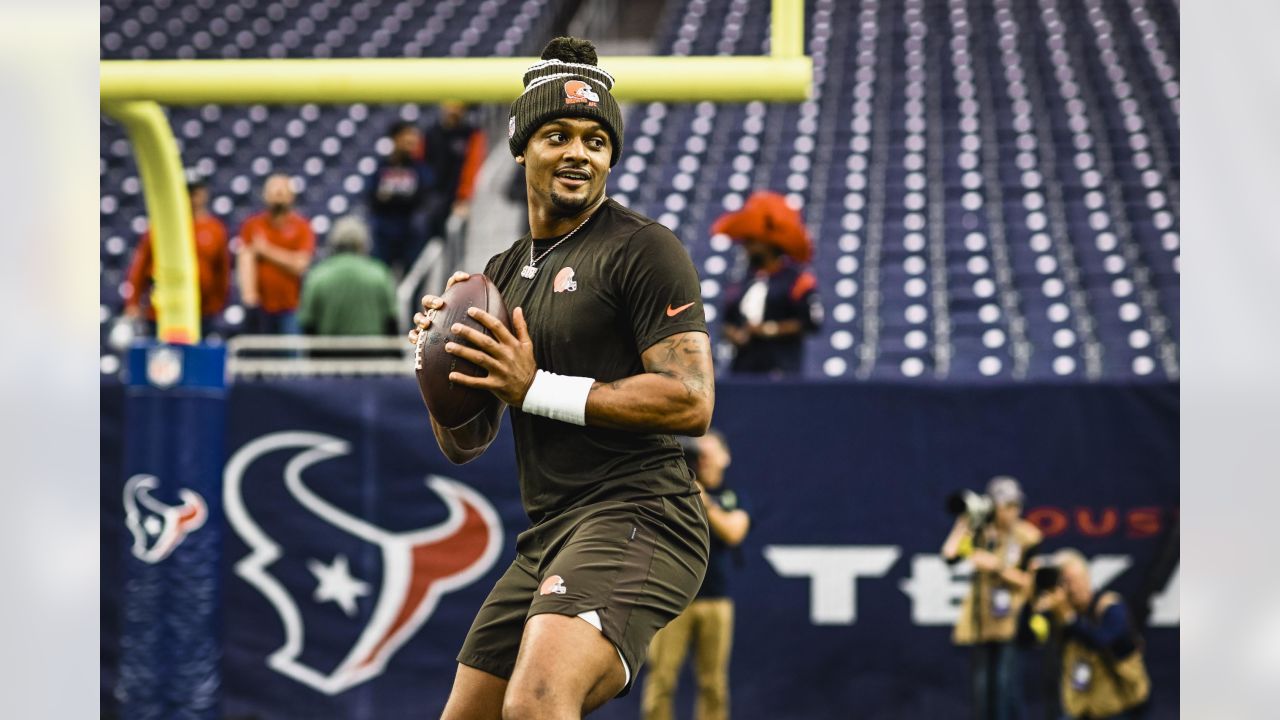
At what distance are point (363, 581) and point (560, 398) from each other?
4443 millimetres

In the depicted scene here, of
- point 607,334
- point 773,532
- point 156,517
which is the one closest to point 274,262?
point 156,517

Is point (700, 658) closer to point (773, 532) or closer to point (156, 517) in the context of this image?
point (773, 532)

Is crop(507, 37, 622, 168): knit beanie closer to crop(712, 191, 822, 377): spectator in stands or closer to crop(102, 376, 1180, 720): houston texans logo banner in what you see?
crop(712, 191, 822, 377): spectator in stands

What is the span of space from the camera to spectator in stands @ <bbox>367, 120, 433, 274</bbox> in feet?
12.6

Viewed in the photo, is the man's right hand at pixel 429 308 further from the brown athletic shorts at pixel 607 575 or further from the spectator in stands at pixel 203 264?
the spectator in stands at pixel 203 264

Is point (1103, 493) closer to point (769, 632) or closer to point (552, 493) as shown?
point (769, 632)

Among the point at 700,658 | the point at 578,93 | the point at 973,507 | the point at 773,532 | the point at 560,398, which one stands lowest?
the point at 700,658

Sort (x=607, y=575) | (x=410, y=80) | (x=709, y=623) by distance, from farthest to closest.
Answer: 1. (x=709, y=623)
2. (x=410, y=80)
3. (x=607, y=575)

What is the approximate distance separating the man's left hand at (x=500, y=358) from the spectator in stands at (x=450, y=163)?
671 cm

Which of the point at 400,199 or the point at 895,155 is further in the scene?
the point at 895,155

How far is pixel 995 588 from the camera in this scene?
682 cm

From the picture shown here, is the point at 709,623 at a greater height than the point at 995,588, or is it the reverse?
the point at 995,588

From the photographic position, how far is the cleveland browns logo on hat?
3271mm
